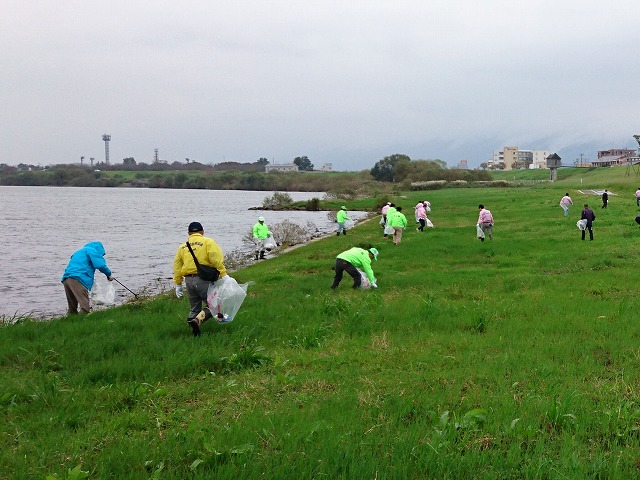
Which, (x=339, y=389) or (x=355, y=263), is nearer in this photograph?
(x=339, y=389)

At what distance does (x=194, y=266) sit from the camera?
8516mm

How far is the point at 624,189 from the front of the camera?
5734 centimetres

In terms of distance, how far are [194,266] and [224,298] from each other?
67cm

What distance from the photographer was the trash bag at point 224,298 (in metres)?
8.58

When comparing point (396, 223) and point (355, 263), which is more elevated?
point (396, 223)

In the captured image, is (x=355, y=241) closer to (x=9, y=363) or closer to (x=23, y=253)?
(x=23, y=253)

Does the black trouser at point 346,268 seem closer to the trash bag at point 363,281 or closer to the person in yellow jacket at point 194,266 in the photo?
the trash bag at point 363,281

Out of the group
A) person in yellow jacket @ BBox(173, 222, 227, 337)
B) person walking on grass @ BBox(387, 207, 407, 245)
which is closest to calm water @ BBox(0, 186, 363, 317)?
person in yellow jacket @ BBox(173, 222, 227, 337)

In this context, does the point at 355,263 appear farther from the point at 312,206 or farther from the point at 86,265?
the point at 312,206

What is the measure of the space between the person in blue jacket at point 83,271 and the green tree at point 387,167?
120m

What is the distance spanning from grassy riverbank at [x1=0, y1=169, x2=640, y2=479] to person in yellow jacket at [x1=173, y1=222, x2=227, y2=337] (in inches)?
15.2

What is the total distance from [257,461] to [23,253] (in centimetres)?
2846

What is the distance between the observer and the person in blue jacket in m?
10.9

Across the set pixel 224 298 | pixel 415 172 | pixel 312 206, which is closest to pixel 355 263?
pixel 224 298
